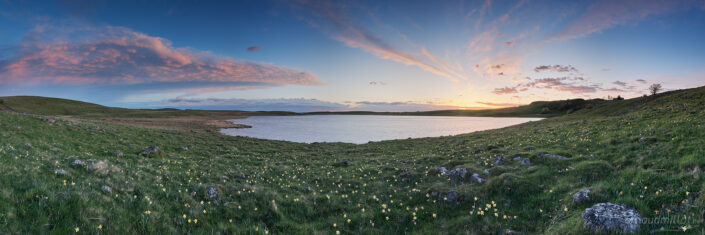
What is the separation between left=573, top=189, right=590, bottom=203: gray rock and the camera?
23.7 ft

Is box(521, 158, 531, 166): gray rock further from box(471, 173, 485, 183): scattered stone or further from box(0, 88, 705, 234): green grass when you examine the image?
box(471, 173, 485, 183): scattered stone

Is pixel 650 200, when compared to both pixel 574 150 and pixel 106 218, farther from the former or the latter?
pixel 106 218

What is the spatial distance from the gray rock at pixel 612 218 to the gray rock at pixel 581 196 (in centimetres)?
133

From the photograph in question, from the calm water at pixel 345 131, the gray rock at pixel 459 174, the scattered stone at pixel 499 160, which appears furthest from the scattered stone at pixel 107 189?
the calm water at pixel 345 131

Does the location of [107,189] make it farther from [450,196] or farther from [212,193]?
[450,196]

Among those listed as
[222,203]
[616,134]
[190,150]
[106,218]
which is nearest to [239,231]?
[222,203]

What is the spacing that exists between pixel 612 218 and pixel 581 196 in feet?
7.06

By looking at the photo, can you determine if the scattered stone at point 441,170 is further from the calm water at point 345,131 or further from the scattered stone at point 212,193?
the calm water at point 345,131

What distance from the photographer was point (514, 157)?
14984 millimetres

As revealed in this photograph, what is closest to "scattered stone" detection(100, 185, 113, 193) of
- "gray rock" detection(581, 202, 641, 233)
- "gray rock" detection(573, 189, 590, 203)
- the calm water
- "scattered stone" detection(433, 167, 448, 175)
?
"gray rock" detection(581, 202, 641, 233)

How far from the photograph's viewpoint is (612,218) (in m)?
5.46

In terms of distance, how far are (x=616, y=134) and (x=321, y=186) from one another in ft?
64.4

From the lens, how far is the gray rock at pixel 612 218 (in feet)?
17.4

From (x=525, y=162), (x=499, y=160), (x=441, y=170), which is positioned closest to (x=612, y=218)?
(x=441, y=170)
